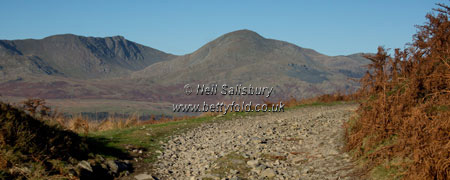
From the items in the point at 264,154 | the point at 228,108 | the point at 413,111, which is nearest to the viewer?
the point at 413,111

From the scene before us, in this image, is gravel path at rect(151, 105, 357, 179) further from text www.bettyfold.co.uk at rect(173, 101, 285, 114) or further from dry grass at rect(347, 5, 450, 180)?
text www.bettyfold.co.uk at rect(173, 101, 285, 114)

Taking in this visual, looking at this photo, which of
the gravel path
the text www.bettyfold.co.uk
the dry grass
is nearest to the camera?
the dry grass

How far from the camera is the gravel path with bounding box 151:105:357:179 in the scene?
23.7 ft

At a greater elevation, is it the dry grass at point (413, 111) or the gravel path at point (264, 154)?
the dry grass at point (413, 111)

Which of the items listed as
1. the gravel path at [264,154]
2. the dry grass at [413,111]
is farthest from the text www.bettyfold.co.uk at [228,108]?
the dry grass at [413,111]

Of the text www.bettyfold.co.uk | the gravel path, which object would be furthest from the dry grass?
the text www.bettyfold.co.uk

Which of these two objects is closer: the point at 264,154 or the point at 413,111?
the point at 413,111

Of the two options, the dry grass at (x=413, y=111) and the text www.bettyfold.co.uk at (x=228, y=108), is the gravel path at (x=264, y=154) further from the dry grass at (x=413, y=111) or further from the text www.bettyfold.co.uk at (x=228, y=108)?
the text www.bettyfold.co.uk at (x=228, y=108)

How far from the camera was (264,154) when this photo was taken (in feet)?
28.5

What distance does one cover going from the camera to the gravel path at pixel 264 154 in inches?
285

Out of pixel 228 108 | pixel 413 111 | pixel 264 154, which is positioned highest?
pixel 413 111

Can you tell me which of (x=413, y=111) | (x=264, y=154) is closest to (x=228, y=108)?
(x=264, y=154)

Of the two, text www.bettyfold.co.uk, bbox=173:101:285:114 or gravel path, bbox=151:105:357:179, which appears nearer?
gravel path, bbox=151:105:357:179

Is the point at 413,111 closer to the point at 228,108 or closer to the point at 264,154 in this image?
the point at 264,154
